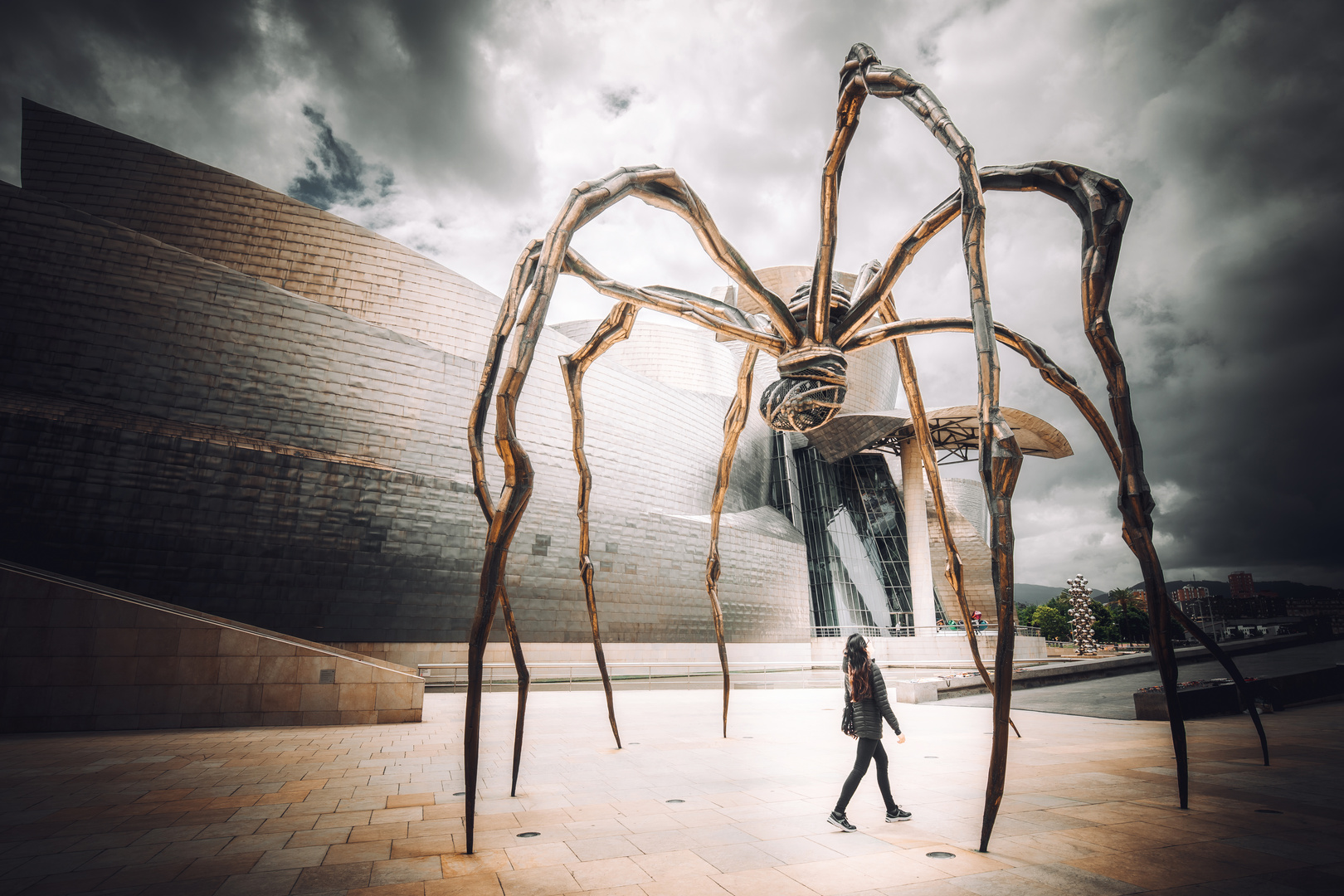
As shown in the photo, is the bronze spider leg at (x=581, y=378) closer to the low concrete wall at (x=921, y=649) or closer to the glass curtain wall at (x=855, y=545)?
the low concrete wall at (x=921, y=649)

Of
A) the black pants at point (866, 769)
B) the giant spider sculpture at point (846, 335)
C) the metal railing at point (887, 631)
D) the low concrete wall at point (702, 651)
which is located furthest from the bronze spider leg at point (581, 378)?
the metal railing at point (887, 631)

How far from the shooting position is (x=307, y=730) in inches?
337

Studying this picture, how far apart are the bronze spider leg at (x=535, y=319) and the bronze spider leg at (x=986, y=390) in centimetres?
130

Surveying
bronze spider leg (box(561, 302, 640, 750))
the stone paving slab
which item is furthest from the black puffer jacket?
the stone paving slab

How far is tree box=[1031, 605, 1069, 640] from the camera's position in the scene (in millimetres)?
67750

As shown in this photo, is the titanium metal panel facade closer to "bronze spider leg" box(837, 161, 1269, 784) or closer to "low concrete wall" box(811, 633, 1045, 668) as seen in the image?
"low concrete wall" box(811, 633, 1045, 668)

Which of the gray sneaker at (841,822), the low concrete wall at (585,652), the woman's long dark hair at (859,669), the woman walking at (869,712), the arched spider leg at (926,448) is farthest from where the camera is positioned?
the low concrete wall at (585,652)

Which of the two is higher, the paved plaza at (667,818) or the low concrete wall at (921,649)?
the paved plaza at (667,818)

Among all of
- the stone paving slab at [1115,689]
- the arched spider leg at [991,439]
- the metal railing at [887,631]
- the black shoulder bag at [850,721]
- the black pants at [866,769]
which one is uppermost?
the arched spider leg at [991,439]

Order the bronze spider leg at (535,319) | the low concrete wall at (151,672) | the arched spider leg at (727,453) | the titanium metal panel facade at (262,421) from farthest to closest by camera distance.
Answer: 1. the titanium metal panel facade at (262,421)
2. the low concrete wall at (151,672)
3. the arched spider leg at (727,453)
4. the bronze spider leg at (535,319)

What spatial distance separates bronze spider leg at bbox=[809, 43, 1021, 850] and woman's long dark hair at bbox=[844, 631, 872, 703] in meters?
1.05

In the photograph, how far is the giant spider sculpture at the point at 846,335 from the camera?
2791 mm

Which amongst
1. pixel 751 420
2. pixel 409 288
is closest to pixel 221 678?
pixel 409 288

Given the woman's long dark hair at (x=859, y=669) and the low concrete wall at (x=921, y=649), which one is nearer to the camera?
the woman's long dark hair at (x=859, y=669)
